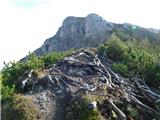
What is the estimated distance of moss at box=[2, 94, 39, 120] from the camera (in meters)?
23.5

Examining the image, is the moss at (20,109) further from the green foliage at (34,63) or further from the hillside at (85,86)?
the green foliage at (34,63)

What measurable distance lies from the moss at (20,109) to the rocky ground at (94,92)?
0.49 m

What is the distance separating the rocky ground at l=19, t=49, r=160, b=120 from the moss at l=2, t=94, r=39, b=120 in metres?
0.49

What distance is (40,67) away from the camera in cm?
3088

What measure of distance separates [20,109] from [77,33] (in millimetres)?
77596

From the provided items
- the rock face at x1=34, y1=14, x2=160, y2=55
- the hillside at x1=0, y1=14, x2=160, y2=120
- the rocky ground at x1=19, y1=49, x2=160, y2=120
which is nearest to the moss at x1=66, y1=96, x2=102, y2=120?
the hillside at x1=0, y1=14, x2=160, y2=120

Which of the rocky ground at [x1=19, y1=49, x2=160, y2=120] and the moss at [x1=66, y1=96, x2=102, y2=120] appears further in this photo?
the rocky ground at [x1=19, y1=49, x2=160, y2=120]

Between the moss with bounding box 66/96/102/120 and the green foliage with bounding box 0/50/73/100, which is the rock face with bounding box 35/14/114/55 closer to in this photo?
the green foliage with bounding box 0/50/73/100

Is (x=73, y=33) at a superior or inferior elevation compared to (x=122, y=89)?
inferior

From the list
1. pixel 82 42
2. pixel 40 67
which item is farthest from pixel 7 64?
pixel 82 42

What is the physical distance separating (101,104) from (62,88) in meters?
3.72

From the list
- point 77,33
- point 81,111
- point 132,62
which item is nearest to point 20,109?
point 81,111

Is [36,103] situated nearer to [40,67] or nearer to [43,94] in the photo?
[43,94]

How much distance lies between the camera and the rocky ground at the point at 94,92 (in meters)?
24.2
